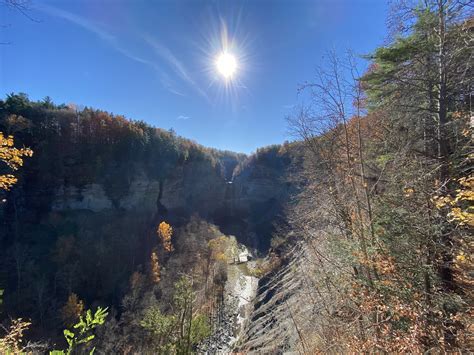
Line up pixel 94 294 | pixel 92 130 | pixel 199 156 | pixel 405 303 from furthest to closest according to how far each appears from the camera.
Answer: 1. pixel 199 156
2. pixel 92 130
3. pixel 94 294
4. pixel 405 303

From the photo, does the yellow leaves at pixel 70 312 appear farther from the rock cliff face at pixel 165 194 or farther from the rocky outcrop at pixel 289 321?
the rock cliff face at pixel 165 194

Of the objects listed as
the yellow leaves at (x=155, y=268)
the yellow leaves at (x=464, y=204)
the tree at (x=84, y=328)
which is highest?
the yellow leaves at (x=464, y=204)

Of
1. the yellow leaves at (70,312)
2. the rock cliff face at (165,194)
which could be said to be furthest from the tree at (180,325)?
Result: the rock cliff face at (165,194)

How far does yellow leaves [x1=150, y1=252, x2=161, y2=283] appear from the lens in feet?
79.1

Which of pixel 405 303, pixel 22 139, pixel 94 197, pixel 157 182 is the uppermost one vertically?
pixel 22 139

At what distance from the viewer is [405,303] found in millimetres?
3793

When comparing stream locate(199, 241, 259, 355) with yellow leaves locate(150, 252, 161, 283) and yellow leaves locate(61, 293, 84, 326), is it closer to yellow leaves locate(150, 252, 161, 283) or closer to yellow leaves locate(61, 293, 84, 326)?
yellow leaves locate(150, 252, 161, 283)

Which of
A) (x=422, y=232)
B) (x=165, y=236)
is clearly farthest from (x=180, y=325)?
(x=165, y=236)

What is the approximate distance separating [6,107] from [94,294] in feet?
76.6

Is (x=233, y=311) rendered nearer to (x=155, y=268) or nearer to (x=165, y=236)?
(x=155, y=268)

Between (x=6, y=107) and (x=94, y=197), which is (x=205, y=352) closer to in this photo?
(x=94, y=197)

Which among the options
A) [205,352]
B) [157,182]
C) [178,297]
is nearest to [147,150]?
[157,182]

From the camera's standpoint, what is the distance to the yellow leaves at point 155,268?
24.1 m

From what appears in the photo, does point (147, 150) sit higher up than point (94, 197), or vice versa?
point (147, 150)
